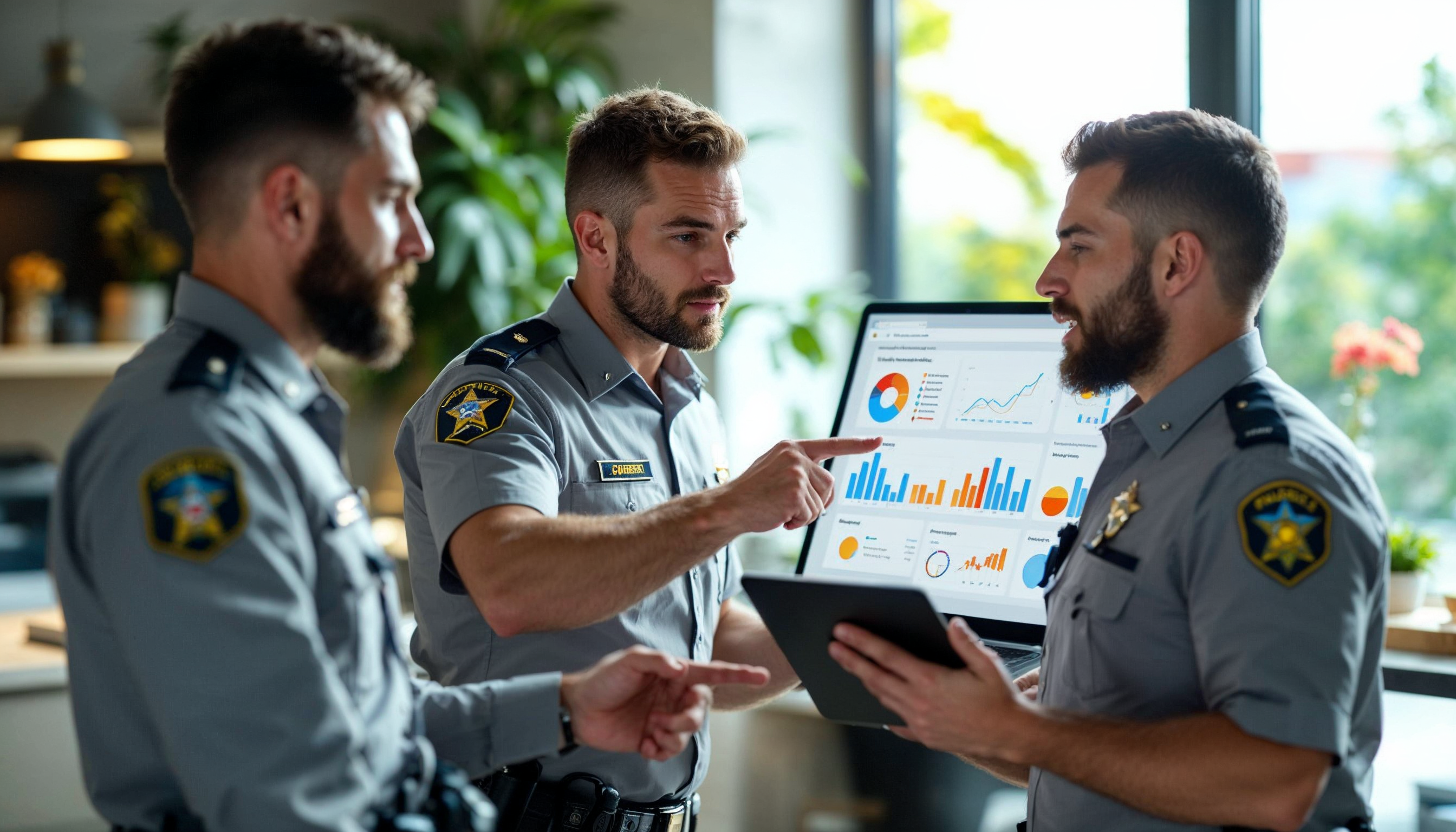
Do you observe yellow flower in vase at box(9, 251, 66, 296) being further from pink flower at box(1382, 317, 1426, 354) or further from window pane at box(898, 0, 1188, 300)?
pink flower at box(1382, 317, 1426, 354)

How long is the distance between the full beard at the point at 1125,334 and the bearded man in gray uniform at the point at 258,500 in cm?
77

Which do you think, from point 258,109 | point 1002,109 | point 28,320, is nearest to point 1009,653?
point 258,109

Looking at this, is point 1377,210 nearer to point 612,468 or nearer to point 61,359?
point 612,468

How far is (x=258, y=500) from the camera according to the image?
1067 mm

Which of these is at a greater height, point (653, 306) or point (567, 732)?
point (653, 306)

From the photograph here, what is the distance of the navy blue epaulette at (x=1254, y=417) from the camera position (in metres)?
1.32

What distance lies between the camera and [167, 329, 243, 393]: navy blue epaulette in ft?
3.61

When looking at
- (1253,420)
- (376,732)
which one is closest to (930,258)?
(1253,420)

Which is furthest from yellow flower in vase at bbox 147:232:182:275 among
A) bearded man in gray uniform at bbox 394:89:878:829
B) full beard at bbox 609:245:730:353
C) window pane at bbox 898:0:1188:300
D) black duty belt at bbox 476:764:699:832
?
black duty belt at bbox 476:764:699:832

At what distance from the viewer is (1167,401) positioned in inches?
57.7

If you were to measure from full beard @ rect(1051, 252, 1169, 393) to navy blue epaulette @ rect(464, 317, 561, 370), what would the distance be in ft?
2.44

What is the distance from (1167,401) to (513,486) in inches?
31.1

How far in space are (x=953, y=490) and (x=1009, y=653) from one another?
0.83 feet

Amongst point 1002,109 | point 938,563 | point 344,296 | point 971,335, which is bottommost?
point 938,563
